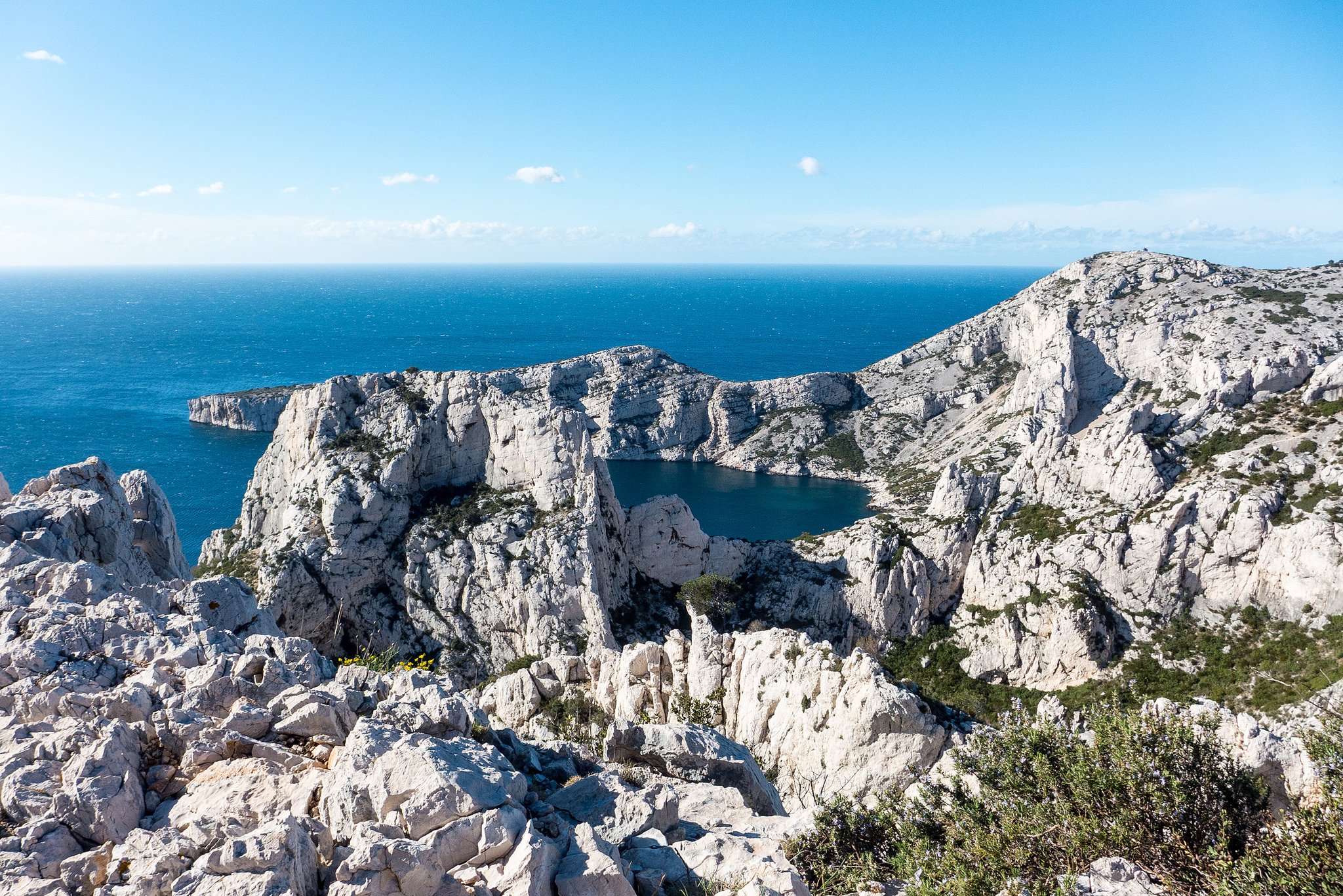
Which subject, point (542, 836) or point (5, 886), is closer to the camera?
point (5, 886)

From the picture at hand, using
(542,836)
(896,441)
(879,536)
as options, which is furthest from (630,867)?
(896,441)

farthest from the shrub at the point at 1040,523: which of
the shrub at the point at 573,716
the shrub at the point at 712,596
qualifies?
the shrub at the point at 573,716

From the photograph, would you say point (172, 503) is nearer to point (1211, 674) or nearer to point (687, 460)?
point (687, 460)

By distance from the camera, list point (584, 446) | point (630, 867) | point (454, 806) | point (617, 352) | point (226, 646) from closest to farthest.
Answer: point (454, 806)
point (630, 867)
point (226, 646)
point (584, 446)
point (617, 352)

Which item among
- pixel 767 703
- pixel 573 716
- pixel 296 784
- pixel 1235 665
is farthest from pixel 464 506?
pixel 1235 665

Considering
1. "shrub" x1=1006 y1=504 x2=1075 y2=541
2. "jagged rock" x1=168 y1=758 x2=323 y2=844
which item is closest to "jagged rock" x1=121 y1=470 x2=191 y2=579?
"jagged rock" x1=168 y1=758 x2=323 y2=844

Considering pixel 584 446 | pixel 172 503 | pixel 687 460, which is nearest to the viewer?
pixel 584 446

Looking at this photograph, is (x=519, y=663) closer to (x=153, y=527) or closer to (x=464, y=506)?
(x=464, y=506)
